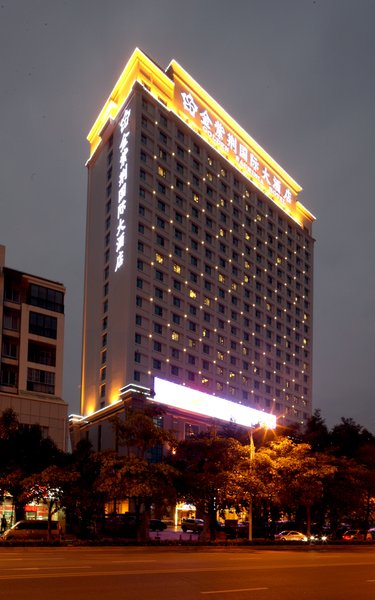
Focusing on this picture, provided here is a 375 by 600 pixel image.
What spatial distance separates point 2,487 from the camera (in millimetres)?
42719

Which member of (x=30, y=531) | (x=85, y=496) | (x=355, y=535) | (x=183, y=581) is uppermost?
(x=85, y=496)

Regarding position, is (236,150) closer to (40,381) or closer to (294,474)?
(40,381)

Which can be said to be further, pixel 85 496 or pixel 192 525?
pixel 192 525

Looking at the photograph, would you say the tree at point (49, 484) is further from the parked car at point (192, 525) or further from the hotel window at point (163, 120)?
the hotel window at point (163, 120)

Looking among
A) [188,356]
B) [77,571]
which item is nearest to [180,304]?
[188,356]

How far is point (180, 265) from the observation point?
92.9 metres

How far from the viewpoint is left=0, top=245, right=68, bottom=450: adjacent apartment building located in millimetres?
61125

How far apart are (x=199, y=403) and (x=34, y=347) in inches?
1214

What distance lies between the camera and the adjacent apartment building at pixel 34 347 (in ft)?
201

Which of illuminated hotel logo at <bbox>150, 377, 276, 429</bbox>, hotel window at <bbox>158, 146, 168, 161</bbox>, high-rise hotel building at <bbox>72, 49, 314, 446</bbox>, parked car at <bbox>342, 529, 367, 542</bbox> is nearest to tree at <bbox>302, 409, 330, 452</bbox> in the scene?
parked car at <bbox>342, 529, 367, 542</bbox>

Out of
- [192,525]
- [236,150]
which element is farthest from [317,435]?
[236,150]

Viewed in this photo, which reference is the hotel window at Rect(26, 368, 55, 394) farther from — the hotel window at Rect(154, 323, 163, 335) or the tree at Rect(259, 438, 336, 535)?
the tree at Rect(259, 438, 336, 535)

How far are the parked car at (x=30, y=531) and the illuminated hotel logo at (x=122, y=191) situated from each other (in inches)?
1898

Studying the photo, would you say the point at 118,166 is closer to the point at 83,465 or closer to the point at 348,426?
the point at 348,426
